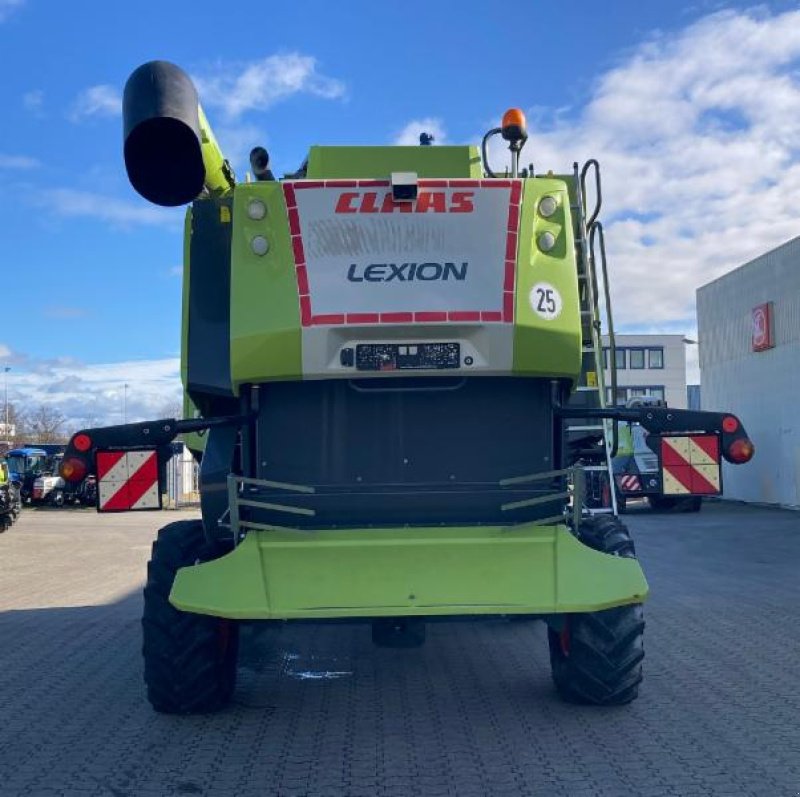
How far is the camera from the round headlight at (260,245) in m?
5.67

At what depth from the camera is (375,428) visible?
19.7 feet

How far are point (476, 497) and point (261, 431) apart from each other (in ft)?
4.37

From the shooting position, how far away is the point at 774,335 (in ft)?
90.3

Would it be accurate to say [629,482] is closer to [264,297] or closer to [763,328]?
[763,328]

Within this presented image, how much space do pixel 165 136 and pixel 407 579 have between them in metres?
2.85

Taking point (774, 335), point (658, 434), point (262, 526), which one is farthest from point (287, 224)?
point (774, 335)

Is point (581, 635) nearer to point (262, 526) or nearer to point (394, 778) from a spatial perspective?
point (394, 778)

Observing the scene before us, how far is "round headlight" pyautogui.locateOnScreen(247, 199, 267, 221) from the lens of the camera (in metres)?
5.70

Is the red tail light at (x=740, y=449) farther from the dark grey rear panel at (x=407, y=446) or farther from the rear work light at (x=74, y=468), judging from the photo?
the rear work light at (x=74, y=468)

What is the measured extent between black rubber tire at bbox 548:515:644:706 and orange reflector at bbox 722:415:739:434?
2.91 feet

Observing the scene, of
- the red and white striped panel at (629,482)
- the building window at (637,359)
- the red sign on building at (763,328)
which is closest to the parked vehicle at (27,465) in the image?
the red and white striped panel at (629,482)

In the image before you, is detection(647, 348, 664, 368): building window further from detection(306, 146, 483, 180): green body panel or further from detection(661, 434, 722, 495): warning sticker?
detection(661, 434, 722, 495): warning sticker

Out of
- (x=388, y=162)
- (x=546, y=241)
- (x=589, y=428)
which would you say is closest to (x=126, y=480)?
(x=388, y=162)

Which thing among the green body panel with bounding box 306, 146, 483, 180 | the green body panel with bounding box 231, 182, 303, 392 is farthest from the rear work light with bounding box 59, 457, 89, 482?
the green body panel with bounding box 306, 146, 483, 180
